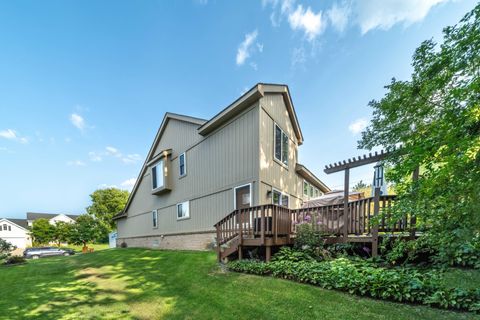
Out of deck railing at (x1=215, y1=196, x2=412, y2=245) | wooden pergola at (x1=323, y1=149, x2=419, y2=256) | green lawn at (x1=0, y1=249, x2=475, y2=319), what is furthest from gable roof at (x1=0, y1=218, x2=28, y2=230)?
wooden pergola at (x1=323, y1=149, x2=419, y2=256)

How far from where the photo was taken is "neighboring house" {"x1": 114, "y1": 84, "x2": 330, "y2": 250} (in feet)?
28.9

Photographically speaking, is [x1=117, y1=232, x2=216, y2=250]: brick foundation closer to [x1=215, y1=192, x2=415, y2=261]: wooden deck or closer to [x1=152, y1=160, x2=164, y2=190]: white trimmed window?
[x1=215, y1=192, x2=415, y2=261]: wooden deck

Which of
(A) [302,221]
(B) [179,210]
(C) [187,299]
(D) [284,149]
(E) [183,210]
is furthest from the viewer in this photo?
(B) [179,210]

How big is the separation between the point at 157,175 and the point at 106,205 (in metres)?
34.5

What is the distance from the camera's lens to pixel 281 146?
1056 centimetres

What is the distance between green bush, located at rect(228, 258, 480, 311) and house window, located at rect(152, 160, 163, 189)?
35.7 ft

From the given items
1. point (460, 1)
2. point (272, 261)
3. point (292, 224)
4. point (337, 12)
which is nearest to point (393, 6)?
point (460, 1)

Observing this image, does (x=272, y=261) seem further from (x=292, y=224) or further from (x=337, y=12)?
(x=337, y=12)

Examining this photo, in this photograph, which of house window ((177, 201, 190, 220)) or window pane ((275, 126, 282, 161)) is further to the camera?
house window ((177, 201, 190, 220))

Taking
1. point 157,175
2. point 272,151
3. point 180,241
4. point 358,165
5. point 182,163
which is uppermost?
point 272,151

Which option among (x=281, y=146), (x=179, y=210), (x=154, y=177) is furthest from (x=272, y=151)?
(x=154, y=177)

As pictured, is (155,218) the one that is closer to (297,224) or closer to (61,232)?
(297,224)

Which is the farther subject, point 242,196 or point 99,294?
point 242,196

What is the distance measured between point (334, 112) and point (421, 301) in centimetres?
969
